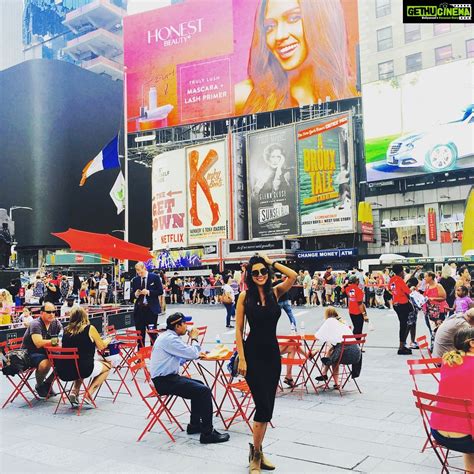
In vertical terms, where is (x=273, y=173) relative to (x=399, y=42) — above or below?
below

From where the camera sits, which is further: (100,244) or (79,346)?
(100,244)

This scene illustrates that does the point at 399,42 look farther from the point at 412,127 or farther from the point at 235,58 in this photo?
the point at 235,58

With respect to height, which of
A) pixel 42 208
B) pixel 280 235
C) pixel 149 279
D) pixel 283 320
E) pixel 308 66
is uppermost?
pixel 308 66

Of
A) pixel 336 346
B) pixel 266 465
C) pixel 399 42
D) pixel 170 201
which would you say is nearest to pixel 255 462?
pixel 266 465

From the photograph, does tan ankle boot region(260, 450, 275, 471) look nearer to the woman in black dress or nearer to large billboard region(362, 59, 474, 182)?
the woman in black dress

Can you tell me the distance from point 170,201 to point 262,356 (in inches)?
1867

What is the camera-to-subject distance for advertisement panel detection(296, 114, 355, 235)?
41031mm

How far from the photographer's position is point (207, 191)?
4803cm

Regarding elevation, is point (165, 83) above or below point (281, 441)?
Answer: above

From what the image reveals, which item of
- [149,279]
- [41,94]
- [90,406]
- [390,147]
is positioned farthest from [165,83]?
[90,406]

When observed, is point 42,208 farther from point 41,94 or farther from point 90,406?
point 90,406

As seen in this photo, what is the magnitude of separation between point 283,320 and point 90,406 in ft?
38.2

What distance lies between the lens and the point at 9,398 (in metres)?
7.17

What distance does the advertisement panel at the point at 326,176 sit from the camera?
135ft
